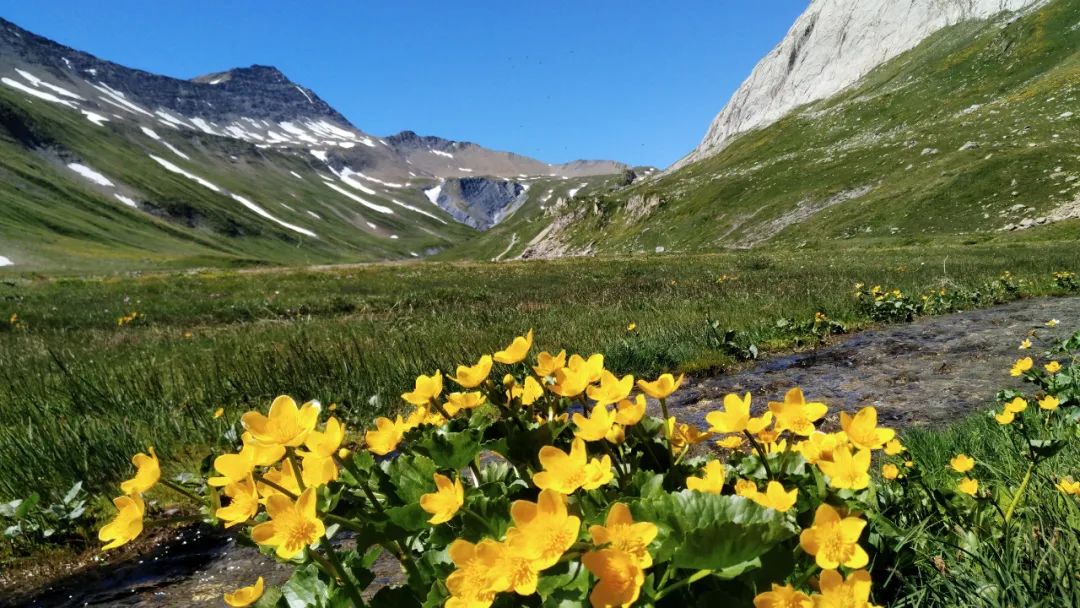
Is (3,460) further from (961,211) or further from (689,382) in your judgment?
→ (961,211)

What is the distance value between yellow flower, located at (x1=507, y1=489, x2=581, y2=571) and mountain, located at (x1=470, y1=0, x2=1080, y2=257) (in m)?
40.4

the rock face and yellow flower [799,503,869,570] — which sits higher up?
the rock face

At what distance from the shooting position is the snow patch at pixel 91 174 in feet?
439

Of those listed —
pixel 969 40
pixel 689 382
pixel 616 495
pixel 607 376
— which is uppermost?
pixel 969 40

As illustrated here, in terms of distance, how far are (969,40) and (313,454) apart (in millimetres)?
107141

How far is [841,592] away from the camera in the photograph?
110 cm

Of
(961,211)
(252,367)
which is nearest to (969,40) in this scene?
(961,211)

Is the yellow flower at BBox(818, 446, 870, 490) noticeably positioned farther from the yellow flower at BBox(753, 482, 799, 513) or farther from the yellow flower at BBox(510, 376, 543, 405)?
the yellow flower at BBox(510, 376, 543, 405)

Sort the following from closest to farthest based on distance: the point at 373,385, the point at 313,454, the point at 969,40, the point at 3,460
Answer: the point at 313,454
the point at 3,460
the point at 373,385
the point at 969,40

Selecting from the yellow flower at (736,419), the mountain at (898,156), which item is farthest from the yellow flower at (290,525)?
the mountain at (898,156)

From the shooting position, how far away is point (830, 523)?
1140 mm

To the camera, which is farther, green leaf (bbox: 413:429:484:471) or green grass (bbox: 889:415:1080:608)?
green leaf (bbox: 413:429:484:471)

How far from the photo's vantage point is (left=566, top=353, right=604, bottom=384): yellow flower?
1692 mm

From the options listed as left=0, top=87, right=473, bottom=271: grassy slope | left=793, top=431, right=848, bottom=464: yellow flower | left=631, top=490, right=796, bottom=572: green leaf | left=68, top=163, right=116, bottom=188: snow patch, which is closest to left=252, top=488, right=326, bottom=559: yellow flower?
left=631, top=490, right=796, bottom=572: green leaf
